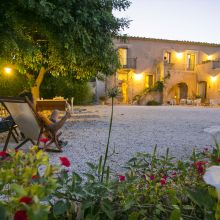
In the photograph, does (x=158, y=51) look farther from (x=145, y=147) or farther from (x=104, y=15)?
(x=145, y=147)

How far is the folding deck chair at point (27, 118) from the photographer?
3585 mm

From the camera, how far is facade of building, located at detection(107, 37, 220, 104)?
83.1 feet

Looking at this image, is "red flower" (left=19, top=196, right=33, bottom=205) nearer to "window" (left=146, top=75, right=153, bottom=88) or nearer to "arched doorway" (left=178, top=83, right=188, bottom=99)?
"window" (left=146, top=75, right=153, bottom=88)

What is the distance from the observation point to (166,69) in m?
25.2

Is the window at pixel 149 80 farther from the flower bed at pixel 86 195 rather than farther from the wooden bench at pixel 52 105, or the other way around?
the flower bed at pixel 86 195

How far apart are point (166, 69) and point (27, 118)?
2275 centimetres

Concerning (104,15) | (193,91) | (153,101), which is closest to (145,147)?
(104,15)

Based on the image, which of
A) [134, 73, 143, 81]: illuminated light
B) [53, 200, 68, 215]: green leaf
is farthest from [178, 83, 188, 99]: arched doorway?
A: [53, 200, 68, 215]: green leaf

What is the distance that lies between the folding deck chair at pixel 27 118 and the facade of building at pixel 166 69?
21.1 meters

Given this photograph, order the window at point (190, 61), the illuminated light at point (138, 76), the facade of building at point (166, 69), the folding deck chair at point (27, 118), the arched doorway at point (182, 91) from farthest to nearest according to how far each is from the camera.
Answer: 1. the window at point (190, 61)
2. the arched doorway at point (182, 91)
3. the illuminated light at point (138, 76)
4. the facade of building at point (166, 69)
5. the folding deck chair at point (27, 118)

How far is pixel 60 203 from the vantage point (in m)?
1.21

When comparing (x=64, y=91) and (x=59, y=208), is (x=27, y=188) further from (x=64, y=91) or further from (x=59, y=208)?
(x=64, y=91)

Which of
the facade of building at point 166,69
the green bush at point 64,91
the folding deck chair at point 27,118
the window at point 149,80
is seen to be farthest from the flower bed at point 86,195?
the window at point 149,80

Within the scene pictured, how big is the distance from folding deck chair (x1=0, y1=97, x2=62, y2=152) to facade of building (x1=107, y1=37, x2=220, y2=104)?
69.3 ft
